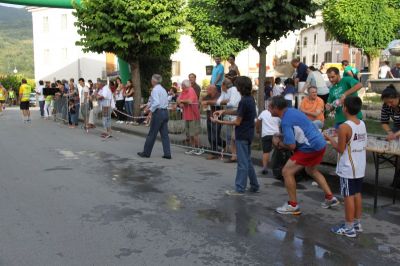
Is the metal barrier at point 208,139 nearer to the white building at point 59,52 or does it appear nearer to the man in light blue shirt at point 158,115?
the man in light blue shirt at point 158,115

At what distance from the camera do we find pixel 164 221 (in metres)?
5.87

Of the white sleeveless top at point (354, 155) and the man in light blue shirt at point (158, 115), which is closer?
the white sleeveless top at point (354, 155)

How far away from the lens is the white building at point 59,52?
178 ft

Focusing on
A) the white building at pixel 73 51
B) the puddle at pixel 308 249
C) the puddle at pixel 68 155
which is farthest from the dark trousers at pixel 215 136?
the white building at pixel 73 51

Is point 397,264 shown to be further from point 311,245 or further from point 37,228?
point 37,228

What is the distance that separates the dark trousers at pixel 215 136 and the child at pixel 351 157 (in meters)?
5.28

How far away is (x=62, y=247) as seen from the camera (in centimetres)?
493

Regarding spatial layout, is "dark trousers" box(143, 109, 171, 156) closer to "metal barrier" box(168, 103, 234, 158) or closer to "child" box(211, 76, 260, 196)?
"metal barrier" box(168, 103, 234, 158)

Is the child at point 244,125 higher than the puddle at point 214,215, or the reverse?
the child at point 244,125

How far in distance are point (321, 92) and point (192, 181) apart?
4.56 metres

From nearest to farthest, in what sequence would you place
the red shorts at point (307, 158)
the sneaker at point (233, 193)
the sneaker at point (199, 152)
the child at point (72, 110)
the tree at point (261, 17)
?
the red shorts at point (307, 158) → the sneaker at point (233, 193) → the tree at point (261, 17) → the sneaker at point (199, 152) → the child at point (72, 110)

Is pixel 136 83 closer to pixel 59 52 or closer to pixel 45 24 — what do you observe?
pixel 59 52

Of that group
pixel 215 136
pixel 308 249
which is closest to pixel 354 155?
pixel 308 249

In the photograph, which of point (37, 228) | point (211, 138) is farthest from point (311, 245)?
point (211, 138)
